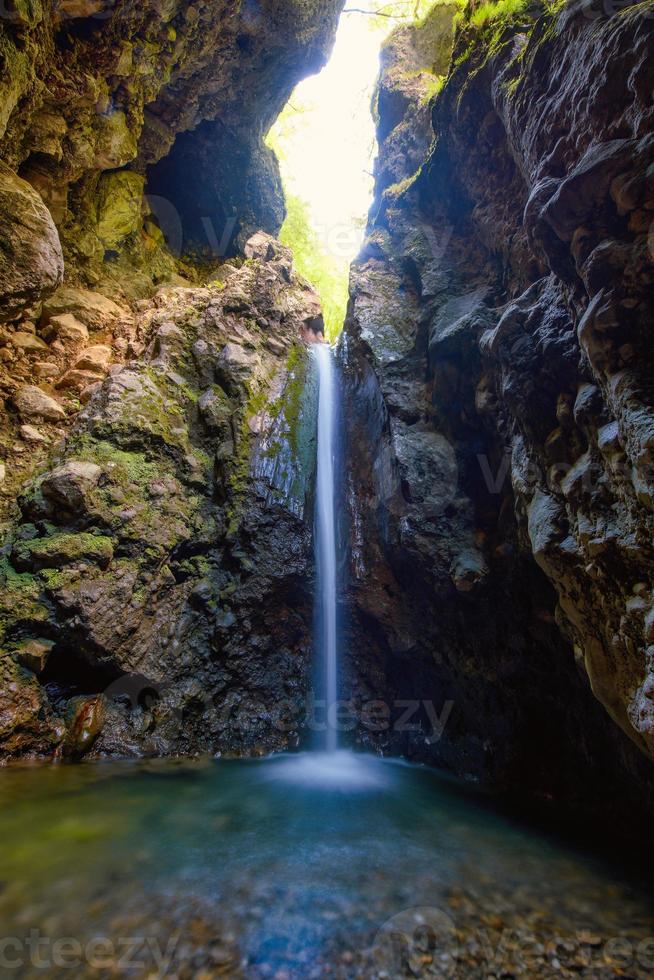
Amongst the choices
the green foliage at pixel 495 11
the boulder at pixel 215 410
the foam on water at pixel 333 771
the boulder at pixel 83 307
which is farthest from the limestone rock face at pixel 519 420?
the boulder at pixel 83 307

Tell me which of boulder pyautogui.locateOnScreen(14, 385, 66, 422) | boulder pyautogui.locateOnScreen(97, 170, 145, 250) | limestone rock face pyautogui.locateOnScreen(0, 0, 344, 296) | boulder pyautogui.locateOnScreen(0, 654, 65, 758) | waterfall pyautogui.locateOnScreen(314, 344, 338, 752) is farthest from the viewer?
boulder pyautogui.locateOnScreen(97, 170, 145, 250)

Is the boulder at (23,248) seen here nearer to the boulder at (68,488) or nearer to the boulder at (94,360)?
the boulder at (94,360)

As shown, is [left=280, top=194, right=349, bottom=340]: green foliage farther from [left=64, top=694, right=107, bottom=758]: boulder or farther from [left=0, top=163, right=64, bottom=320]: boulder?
[left=64, top=694, right=107, bottom=758]: boulder

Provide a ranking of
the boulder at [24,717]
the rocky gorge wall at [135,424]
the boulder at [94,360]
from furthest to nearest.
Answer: the boulder at [94,360]
the rocky gorge wall at [135,424]
the boulder at [24,717]

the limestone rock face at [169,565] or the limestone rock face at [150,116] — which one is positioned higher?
the limestone rock face at [150,116]

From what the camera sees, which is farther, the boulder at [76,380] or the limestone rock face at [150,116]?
the boulder at [76,380]

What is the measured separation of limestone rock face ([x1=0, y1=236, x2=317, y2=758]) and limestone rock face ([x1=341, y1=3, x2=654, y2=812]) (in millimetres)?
1202

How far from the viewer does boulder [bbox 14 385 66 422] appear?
6332 millimetres

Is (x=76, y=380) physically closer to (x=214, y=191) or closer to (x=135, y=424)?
(x=135, y=424)

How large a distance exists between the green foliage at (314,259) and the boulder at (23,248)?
11.1 m

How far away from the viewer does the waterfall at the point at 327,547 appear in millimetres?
6168

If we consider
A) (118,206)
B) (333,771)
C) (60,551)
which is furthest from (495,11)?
(333,771)

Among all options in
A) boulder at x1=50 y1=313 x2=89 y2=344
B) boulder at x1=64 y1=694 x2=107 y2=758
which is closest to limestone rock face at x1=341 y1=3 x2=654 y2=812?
boulder at x1=64 y1=694 x2=107 y2=758

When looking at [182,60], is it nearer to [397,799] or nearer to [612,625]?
[612,625]
